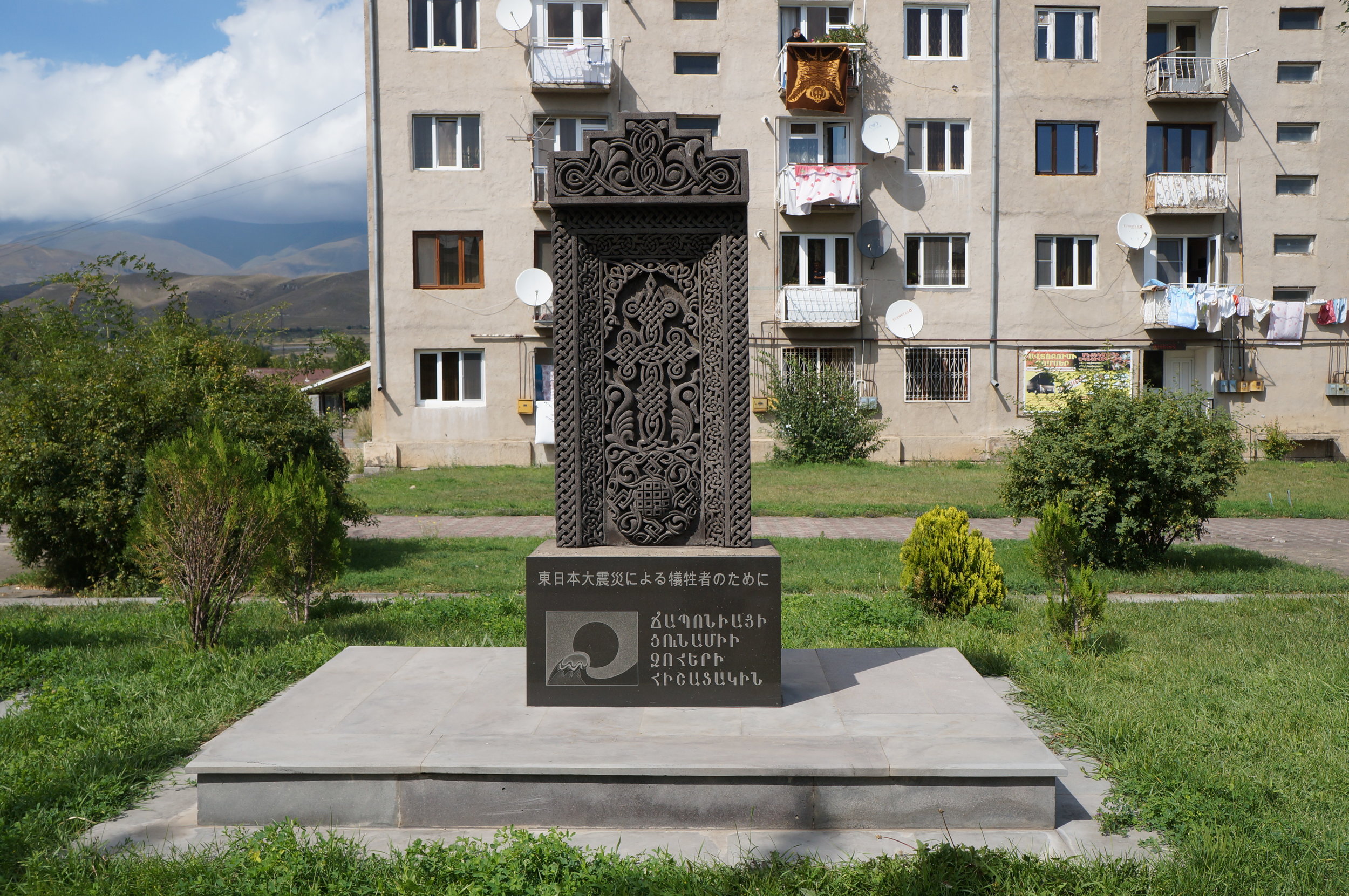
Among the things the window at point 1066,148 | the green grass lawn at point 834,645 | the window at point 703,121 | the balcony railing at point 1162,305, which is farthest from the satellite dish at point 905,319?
the green grass lawn at point 834,645

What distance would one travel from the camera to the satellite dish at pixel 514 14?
2384cm

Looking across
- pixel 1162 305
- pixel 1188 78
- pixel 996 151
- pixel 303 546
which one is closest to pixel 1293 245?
pixel 1162 305

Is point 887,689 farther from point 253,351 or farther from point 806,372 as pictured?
point 806,372

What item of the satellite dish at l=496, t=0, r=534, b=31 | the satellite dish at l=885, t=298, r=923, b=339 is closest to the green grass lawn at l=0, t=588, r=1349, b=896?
the satellite dish at l=885, t=298, r=923, b=339

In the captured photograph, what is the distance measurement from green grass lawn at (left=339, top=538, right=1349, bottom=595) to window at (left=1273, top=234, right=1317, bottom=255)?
1777 cm

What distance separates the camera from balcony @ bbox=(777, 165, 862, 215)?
24.4 metres

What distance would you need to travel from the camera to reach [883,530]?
14.9m

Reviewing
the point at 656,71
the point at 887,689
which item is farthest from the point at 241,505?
the point at 656,71

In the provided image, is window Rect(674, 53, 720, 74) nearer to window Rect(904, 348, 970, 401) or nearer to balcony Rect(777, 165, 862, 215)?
balcony Rect(777, 165, 862, 215)

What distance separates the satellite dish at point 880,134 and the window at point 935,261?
2463 mm

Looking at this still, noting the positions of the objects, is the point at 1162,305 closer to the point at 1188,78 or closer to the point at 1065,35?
the point at 1188,78

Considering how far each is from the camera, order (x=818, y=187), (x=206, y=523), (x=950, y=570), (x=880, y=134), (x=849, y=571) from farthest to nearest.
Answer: (x=880, y=134) < (x=818, y=187) < (x=849, y=571) < (x=950, y=570) < (x=206, y=523)

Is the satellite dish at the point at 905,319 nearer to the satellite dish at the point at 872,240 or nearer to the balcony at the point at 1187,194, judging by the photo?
the satellite dish at the point at 872,240

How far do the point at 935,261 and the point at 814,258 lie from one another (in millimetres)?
3155
